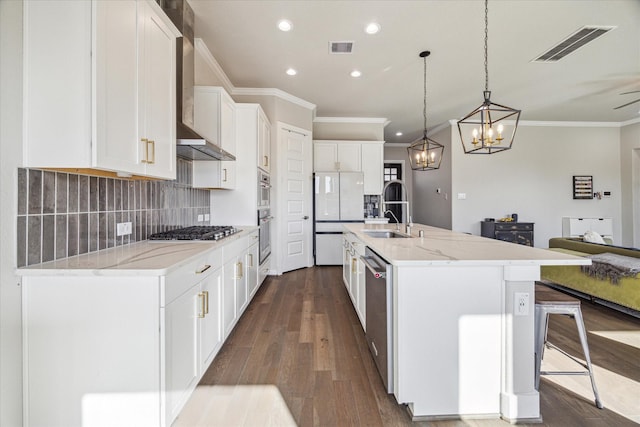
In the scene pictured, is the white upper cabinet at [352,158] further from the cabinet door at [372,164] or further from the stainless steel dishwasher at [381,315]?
the stainless steel dishwasher at [381,315]

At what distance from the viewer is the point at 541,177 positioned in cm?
613

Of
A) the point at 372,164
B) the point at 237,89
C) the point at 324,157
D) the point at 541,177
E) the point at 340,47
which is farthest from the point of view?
the point at 541,177

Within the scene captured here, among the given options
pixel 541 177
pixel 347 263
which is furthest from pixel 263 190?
pixel 541 177

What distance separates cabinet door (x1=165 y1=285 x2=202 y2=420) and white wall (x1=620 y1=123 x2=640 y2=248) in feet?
28.3

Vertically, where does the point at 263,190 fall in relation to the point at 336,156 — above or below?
below

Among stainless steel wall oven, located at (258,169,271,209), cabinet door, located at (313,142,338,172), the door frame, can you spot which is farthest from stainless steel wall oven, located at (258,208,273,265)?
cabinet door, located at (313,142,338,172)

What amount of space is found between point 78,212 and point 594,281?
4.60 m

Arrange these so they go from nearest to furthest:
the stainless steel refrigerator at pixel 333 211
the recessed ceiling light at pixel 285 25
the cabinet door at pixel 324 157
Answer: the recessed ceiling light at pixel 285 25
the stainless steel refrigerator at pixel 333 211
the cabinet door at pixel 324 157

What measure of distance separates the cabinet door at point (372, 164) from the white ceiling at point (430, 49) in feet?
2.61

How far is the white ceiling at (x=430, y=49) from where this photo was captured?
2615 millimetres

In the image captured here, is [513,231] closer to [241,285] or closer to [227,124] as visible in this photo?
[241,285]

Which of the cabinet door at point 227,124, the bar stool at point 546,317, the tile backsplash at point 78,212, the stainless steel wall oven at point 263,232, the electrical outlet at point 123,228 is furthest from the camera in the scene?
the stainless steel wall oven at point 263,232

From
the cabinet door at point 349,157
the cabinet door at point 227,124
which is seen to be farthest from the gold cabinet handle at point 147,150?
the cabinet door at point 349,157

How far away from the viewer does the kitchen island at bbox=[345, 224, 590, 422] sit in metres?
1.45
